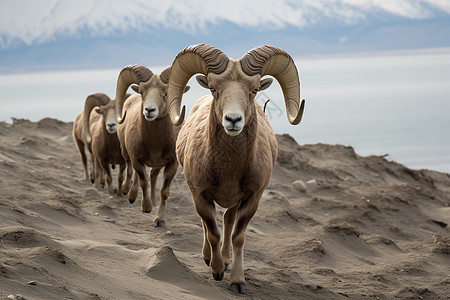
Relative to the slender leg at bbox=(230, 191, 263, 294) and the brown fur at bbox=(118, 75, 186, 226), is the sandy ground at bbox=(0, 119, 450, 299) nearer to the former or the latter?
the slender leg at bbox=(230, 191, 263, 294)

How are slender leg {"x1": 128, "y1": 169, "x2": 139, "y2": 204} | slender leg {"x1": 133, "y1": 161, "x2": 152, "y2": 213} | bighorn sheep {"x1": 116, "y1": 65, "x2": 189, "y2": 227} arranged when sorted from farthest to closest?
slender leg {"x1": 128, "y1": 169, "x2": 139, "y2": 204} < slender leg {"x1": 133, "y1": 161, "x2": 152, "y2": 213} < bighorn sheep {"x1": 116, "y1": 65, "x2": 189, "y2": 227}

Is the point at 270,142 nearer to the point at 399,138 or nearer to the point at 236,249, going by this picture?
the point at 236,249

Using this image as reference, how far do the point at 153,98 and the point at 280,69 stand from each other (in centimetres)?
292

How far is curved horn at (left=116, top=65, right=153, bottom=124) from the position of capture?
999 cm

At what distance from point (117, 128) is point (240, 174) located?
5.26 meters

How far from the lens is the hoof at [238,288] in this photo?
6738 mm

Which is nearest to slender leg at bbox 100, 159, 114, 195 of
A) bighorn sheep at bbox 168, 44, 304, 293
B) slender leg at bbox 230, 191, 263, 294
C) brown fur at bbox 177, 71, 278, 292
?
bighorn sheep at bbox 168, 44, 304, 293

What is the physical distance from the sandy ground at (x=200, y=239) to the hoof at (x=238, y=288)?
0.08 metres

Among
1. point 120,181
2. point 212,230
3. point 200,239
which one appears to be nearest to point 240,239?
point 212,230

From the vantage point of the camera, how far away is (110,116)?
12.0 m

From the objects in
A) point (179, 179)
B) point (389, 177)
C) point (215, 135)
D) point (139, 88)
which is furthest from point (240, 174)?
point (389, 177)

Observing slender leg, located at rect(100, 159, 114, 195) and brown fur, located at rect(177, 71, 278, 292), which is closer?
brown fur, located at rect(177, 71, 278, 292)

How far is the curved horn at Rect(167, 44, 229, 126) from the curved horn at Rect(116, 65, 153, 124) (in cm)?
248

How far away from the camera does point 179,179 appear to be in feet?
43.3
